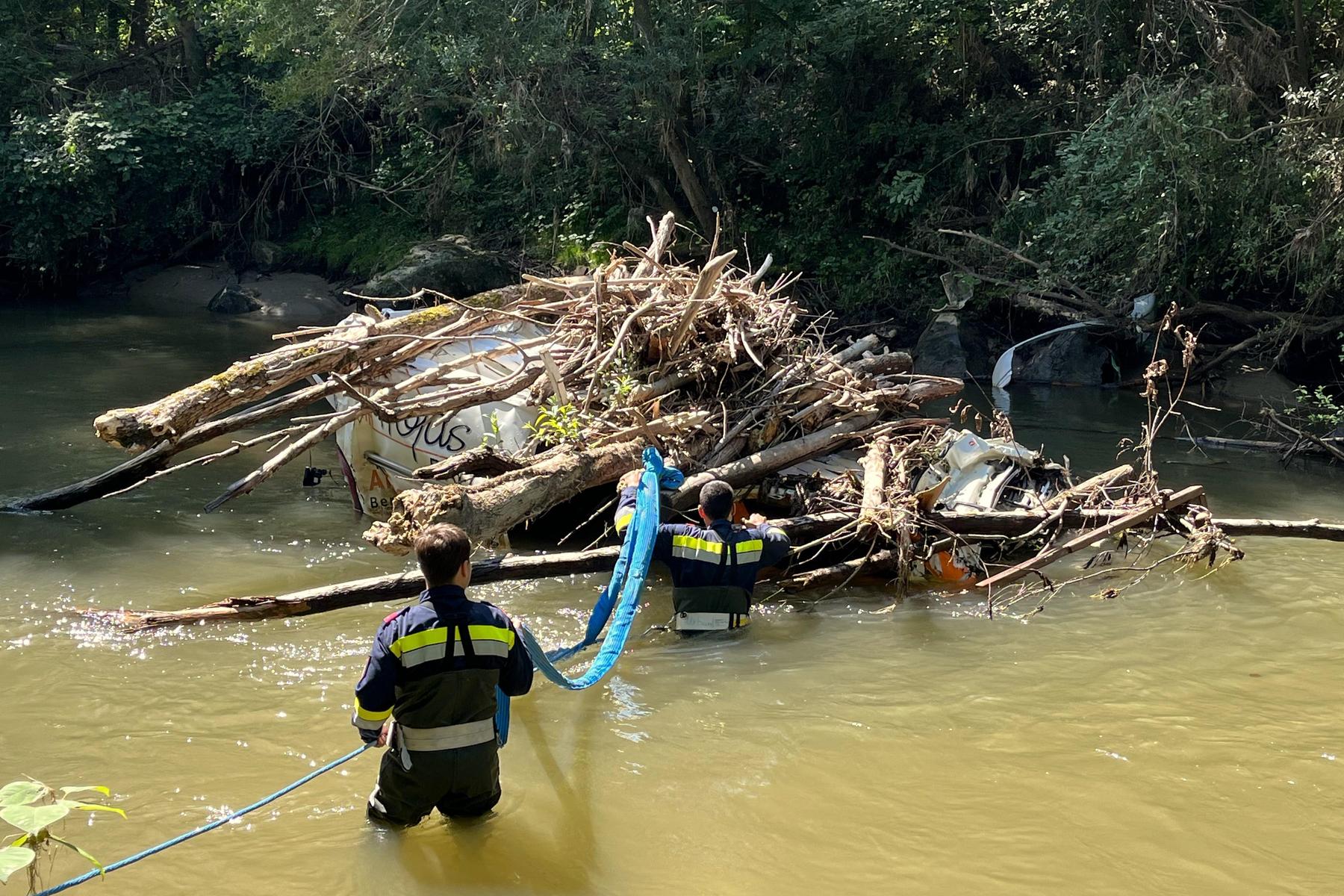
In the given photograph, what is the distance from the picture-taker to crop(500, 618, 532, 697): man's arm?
4.03m

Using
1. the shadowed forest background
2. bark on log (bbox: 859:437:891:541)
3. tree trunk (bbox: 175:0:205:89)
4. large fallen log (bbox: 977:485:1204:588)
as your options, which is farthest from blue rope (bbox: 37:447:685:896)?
tree trunk (bbox: 175:0:205:89)

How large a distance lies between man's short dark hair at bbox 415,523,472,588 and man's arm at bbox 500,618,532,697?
29 centimetres

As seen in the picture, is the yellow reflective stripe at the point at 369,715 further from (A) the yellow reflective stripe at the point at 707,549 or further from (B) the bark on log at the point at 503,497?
(A) the yellow reflective stripe at the point at 707,549

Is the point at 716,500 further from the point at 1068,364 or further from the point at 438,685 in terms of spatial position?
the point at 1068,364

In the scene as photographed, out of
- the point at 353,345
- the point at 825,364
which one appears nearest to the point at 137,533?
the point at 353,345

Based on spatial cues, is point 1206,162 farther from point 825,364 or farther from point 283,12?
point 283,12

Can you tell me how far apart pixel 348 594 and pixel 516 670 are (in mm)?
2011

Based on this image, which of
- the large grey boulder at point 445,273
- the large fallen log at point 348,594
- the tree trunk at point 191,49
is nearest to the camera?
the large fallen log at point 348,594

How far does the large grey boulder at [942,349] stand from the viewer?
16.4m

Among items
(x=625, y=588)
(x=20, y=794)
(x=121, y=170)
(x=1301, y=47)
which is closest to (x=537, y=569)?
(x=625, y=588)

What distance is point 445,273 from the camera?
19.6 metres

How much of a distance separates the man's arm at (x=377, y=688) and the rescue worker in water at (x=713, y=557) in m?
2.38

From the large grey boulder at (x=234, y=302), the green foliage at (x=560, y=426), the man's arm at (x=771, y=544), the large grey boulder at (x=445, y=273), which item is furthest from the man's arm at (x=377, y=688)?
the large grey boulder at (x=234, y=302)

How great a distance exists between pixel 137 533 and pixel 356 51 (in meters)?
11.6
